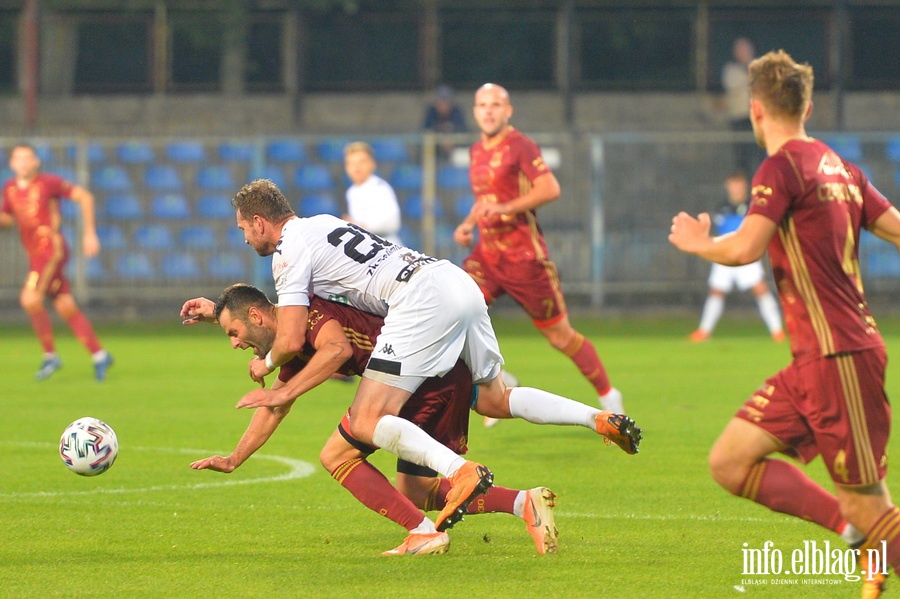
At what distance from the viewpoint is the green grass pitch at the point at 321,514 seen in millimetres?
6215

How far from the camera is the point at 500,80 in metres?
28.3

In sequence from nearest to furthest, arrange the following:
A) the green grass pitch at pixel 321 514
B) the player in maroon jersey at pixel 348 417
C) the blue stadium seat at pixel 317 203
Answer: the green grass pitch at pixel 321 514, the player in maroon jersey at pixel 348 417, the blue stadium seat at pixel 317 203

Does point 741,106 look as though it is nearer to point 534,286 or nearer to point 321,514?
point 534,286

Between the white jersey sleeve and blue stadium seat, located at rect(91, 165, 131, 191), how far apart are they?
17.2 m

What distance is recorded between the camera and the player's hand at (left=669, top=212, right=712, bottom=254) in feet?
17.4

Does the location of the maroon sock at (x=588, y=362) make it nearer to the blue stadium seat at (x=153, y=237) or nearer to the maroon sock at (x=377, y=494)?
the maroon sock at (x=377, y=494)

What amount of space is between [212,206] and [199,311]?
16.7m

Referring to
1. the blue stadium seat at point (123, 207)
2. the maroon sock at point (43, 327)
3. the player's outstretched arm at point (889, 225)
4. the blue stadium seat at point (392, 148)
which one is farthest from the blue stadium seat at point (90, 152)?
the player's outstretched arm at point (889, 225)

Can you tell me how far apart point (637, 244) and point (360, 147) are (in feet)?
29.7

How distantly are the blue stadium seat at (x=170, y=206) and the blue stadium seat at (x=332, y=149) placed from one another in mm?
2252

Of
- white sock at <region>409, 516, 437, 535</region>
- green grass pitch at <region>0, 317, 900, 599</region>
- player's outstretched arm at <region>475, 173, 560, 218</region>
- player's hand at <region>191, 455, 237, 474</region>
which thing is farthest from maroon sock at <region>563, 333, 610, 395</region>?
player's hand at <region>191, 455, 237, 474</region>

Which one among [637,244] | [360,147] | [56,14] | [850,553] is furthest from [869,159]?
[850,553]

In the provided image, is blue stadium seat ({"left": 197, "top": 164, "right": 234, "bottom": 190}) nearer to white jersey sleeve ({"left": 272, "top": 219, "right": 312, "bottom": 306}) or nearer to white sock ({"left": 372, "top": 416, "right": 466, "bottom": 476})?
white jersey sleeve ({"left": 272, "top": 219, "right": 312, "bottom": 306})

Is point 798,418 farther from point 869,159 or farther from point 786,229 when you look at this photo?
point 869,159
